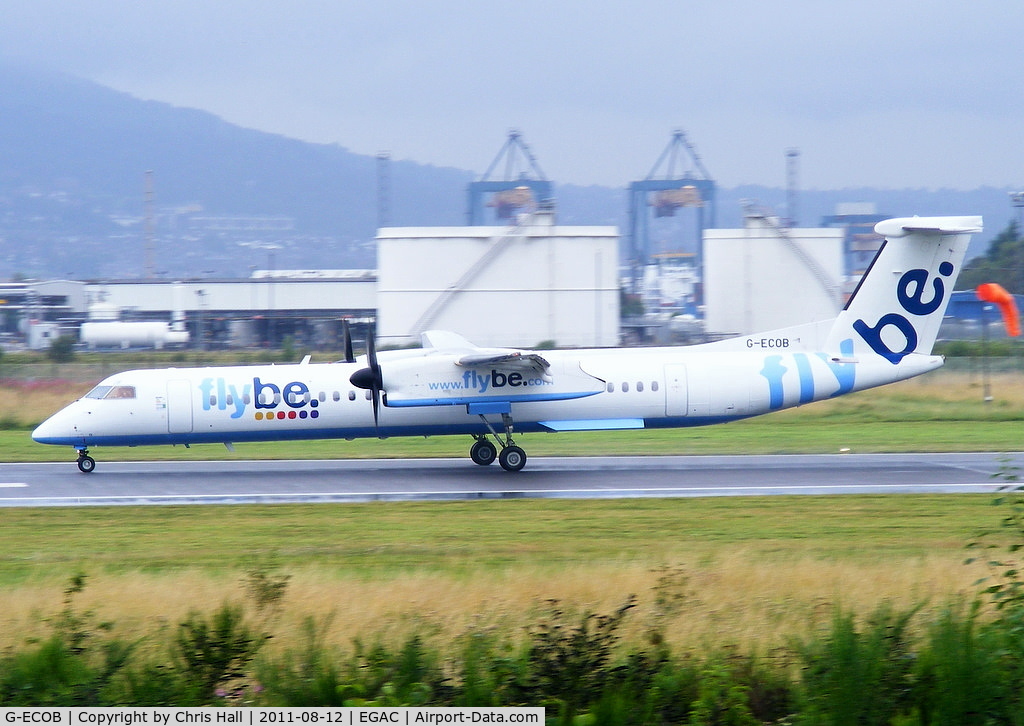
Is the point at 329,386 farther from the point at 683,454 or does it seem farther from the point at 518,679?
the point at 518,679

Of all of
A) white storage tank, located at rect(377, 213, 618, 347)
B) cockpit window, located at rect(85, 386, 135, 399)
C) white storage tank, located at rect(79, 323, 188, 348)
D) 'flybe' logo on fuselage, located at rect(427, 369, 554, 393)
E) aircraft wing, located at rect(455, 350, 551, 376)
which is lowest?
cockpit window, located at rect(85, 386, 135, 399)

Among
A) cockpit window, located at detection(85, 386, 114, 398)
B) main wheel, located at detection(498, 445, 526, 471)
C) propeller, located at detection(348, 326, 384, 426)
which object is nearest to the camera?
propeller, located at detection(348, 326, 384, 426)

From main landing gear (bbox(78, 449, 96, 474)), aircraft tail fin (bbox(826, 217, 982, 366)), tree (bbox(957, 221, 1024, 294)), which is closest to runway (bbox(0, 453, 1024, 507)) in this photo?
main landing gear (bbox(78, 449, 96, 474))

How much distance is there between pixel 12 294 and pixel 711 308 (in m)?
67.3

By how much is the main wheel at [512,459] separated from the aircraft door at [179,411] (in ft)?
23.5

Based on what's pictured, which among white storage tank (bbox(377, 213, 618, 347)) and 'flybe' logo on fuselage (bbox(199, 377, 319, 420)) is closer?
'flybe' logo on fuselage (bbox(199, 377, 319, 420))

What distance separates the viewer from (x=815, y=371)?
23359 millimetres

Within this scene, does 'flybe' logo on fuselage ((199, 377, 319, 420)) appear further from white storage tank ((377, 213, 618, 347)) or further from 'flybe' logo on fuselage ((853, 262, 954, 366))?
white storage tank ((377, 213, 618, 347))

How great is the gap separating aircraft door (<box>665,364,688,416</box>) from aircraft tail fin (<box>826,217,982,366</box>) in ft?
12.6

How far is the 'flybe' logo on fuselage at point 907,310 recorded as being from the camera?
23938mm

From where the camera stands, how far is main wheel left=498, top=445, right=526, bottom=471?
74.8ft

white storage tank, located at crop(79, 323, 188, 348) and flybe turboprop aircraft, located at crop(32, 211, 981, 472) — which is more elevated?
white storage tank, located at crop(79, 323, 188, 348)

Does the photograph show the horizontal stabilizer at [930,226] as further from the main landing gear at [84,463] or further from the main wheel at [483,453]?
the main landing gear at [84,463]
